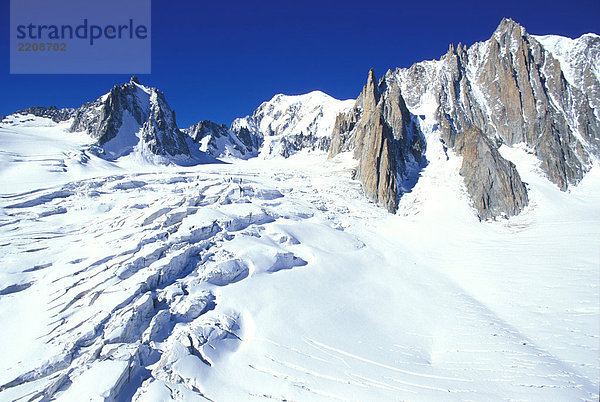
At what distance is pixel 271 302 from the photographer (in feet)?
58.3

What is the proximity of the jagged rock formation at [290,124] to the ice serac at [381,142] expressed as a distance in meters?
37.8

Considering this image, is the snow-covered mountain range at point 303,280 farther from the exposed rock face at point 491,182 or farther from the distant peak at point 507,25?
the distant peak at point 507,25

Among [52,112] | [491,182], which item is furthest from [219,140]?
[491,182]

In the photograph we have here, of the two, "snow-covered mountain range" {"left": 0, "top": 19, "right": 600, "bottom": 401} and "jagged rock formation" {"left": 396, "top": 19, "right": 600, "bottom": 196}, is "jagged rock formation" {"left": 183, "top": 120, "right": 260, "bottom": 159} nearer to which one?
"snow-covered mountain range" {"left": 0, "top": 19, "right": 600, "bottom": 401}

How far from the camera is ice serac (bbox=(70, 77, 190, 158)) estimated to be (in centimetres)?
6294

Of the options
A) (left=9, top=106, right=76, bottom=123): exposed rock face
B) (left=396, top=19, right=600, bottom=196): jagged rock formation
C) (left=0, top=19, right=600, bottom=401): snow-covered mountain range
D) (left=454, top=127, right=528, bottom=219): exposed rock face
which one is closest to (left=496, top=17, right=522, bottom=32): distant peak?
(left=396, top=19, right=600, bottom=196): jagged rock formation

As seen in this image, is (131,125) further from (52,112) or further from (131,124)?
(52,112)

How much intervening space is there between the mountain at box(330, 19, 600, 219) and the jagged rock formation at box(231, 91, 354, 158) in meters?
43.3

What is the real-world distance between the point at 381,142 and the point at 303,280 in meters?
33.4

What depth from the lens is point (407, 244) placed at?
3094 cm

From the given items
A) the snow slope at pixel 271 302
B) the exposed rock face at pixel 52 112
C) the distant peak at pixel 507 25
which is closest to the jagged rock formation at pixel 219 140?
the exposed rock face at pixel 52 112

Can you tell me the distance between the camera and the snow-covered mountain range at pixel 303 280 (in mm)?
12922

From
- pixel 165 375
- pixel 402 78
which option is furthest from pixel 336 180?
pixel 402 78

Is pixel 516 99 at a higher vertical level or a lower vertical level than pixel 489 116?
higher
